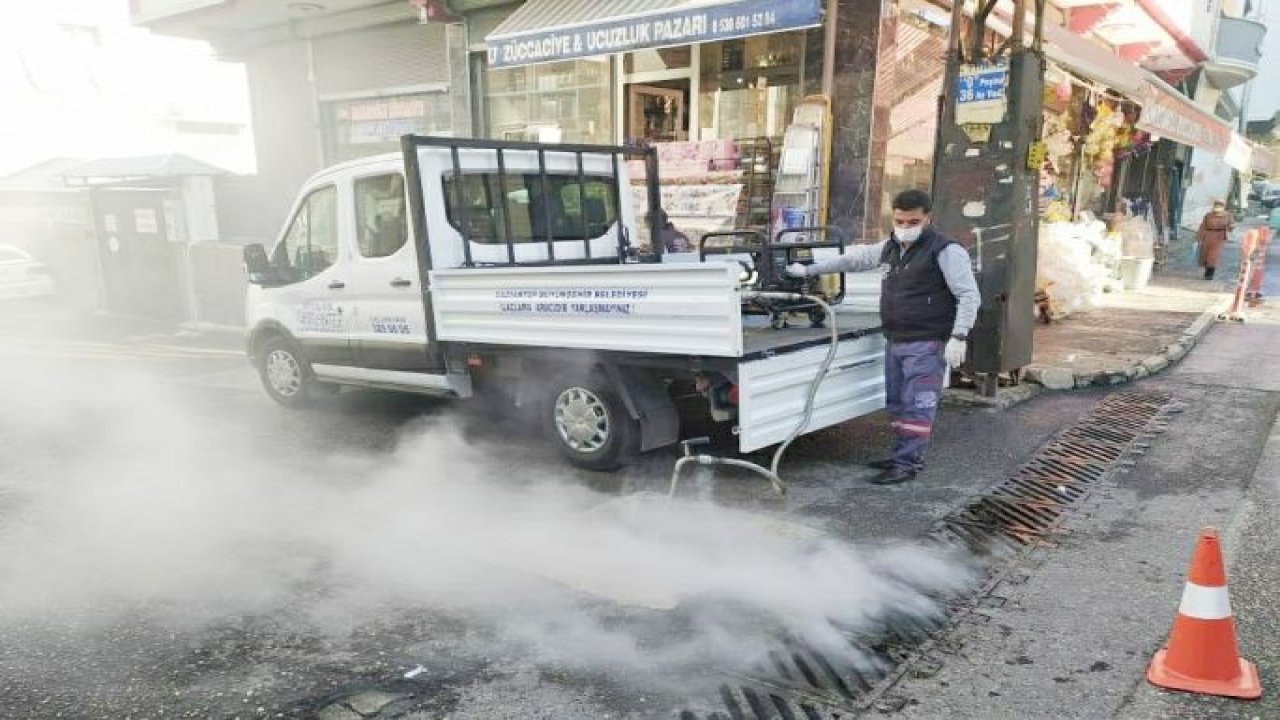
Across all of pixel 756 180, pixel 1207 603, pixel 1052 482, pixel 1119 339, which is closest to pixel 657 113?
pixel 756 180

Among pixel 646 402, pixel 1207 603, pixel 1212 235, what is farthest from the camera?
pixel 1212 235

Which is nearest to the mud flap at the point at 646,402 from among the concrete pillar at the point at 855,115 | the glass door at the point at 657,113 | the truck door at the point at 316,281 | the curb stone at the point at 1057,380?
the truck door at the point at 316,281

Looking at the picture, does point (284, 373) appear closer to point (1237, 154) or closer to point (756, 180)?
point (756, 180)

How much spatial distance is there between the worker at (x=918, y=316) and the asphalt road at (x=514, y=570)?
0.32 metres

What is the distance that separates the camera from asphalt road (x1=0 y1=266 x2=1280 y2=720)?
3.00 metres

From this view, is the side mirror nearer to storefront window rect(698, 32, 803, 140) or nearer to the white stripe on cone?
storefront window rect(698, 32, 803, 140)

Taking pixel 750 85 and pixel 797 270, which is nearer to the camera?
pixel 797 270

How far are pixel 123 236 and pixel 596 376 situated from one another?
38.9 ft

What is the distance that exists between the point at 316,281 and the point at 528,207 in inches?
75.4

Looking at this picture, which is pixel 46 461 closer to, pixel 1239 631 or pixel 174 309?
pixel 1239 631

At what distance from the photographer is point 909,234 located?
16.3ft

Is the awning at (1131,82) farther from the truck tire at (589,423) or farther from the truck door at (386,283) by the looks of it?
the truck door at (386,283)

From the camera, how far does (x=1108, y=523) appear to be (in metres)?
4.41

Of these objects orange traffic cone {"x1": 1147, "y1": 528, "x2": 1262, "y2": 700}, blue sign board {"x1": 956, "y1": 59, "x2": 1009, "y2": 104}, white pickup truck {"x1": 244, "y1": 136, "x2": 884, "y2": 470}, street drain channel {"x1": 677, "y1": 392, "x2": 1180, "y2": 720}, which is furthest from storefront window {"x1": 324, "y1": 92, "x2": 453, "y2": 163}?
orange traffic cone {"x1": 1147, "y1": 528, "x2": 1262, "y2": 700}
